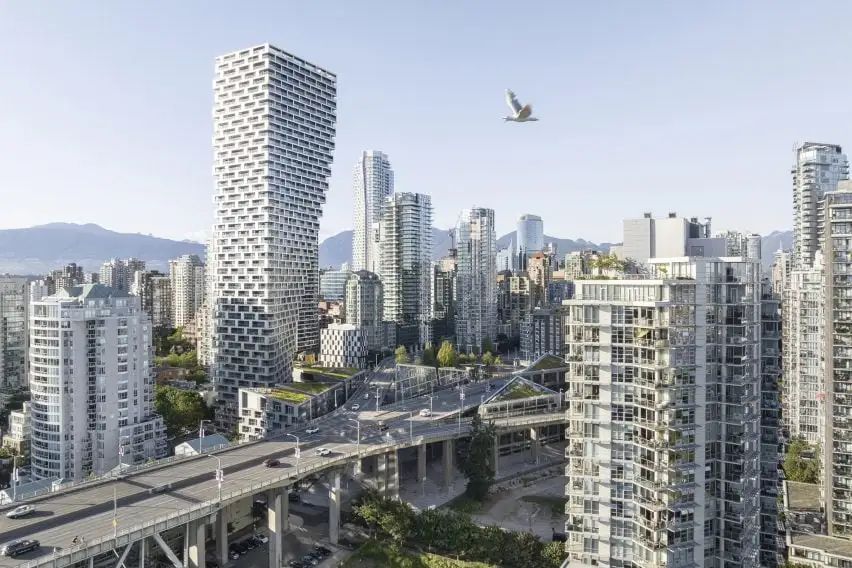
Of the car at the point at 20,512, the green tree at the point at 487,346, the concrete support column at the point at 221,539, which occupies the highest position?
the green tree at the point at 487,346

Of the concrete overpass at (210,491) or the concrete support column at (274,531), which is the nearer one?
the concrete overpass at (210,491)

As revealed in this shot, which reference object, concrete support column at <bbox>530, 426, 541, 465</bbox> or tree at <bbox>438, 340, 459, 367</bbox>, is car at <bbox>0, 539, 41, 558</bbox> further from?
tree at <bbox>438, 340, 459, 367</bbox>

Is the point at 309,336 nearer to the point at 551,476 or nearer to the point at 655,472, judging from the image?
the point at 551,476

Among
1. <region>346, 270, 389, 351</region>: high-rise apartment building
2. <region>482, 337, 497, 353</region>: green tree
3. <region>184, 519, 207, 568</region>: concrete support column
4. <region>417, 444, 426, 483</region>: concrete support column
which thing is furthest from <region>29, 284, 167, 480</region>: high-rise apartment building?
<region>482, 337, 497, 353</region>: green tree

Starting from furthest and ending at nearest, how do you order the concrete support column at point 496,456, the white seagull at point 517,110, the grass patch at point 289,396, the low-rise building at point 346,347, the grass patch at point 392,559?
1. the low-rise building at point 346,347
2. the grass patch at point 289,396
3. the concrete support column at point 496,456
4. the grass patch at point 392,559
5. the white seagull at point 517,110

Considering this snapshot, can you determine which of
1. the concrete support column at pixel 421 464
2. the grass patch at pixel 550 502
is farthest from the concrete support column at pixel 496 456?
the concrete support column at pixel 421 464

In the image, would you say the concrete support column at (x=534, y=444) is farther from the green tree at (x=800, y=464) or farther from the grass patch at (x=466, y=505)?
the green tree at (x=800, y=464)

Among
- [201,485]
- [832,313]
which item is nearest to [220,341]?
[201,485]
